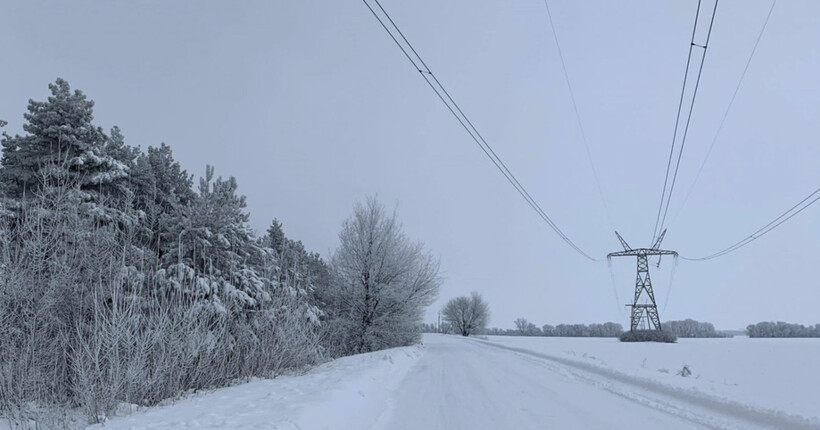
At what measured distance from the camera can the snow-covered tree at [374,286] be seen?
31.2 metres

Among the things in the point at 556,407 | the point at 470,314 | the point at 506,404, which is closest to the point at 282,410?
the point at 506,404

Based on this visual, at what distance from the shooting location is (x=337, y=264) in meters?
33.2

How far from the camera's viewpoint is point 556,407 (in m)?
8.59

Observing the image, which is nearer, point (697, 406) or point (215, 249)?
point (697, 406)

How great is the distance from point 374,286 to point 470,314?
8335cm

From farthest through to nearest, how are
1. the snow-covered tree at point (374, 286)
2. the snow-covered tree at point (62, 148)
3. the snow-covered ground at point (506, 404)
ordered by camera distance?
the snow-covered tree at point (374, 286)
the snow-covered tree at point (62, 148)
the snow-covered ground at point (506, 404)

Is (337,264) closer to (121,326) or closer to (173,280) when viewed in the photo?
(173,280)

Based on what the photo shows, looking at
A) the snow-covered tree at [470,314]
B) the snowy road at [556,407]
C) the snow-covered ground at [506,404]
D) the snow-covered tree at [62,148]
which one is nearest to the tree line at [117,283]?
the snow-covered tree at [62,148]

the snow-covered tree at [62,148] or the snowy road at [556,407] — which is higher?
the snow-covered tree at [62,148]

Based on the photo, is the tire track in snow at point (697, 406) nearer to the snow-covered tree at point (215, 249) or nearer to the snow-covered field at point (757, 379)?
the snow-covered field at point (757, 379)

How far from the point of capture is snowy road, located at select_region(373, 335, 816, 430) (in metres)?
7.25

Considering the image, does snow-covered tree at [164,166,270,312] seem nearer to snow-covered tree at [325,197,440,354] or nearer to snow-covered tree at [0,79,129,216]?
snow-covered tree at [0,79,129,216]

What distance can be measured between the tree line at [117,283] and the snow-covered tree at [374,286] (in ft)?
35.8

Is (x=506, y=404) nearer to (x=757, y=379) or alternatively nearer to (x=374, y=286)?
(x=757, y=379)
